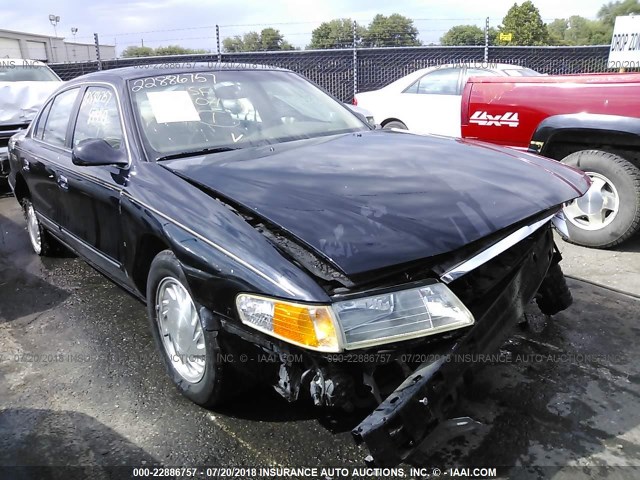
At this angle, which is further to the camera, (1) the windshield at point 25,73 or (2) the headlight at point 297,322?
(1) the windshield at point 25,73

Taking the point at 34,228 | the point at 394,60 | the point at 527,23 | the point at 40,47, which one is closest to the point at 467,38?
the point at 394,60

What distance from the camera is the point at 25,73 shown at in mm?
9156

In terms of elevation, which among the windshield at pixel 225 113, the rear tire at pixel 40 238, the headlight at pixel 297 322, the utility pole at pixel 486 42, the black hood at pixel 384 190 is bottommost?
the rear tire at pixel 40 238

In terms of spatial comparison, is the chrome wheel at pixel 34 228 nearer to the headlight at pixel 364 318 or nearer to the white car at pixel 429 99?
the headlight at pixel 364 318

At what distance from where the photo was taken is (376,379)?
1.96m

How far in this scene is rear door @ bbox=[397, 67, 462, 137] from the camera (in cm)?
677

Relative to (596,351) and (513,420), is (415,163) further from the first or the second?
(596,351)

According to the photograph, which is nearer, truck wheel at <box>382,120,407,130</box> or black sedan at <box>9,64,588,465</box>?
black sedan at <box>9,64,588,465</box>

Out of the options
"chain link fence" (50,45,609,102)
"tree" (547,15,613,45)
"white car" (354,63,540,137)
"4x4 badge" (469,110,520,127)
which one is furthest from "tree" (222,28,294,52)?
"tree" (547,15,613,45)

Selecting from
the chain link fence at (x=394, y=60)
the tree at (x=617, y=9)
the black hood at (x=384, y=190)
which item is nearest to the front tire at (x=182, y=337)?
the black hood at (x=384, y=190)

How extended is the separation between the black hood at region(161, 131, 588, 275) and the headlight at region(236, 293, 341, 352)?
0.61ft

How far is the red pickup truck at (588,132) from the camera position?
4.29m

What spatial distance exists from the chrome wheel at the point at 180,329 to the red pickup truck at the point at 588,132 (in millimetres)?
3070

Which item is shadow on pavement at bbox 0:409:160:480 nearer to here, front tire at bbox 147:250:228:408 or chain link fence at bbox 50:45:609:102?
front tire at bbox 147:250:228:408
